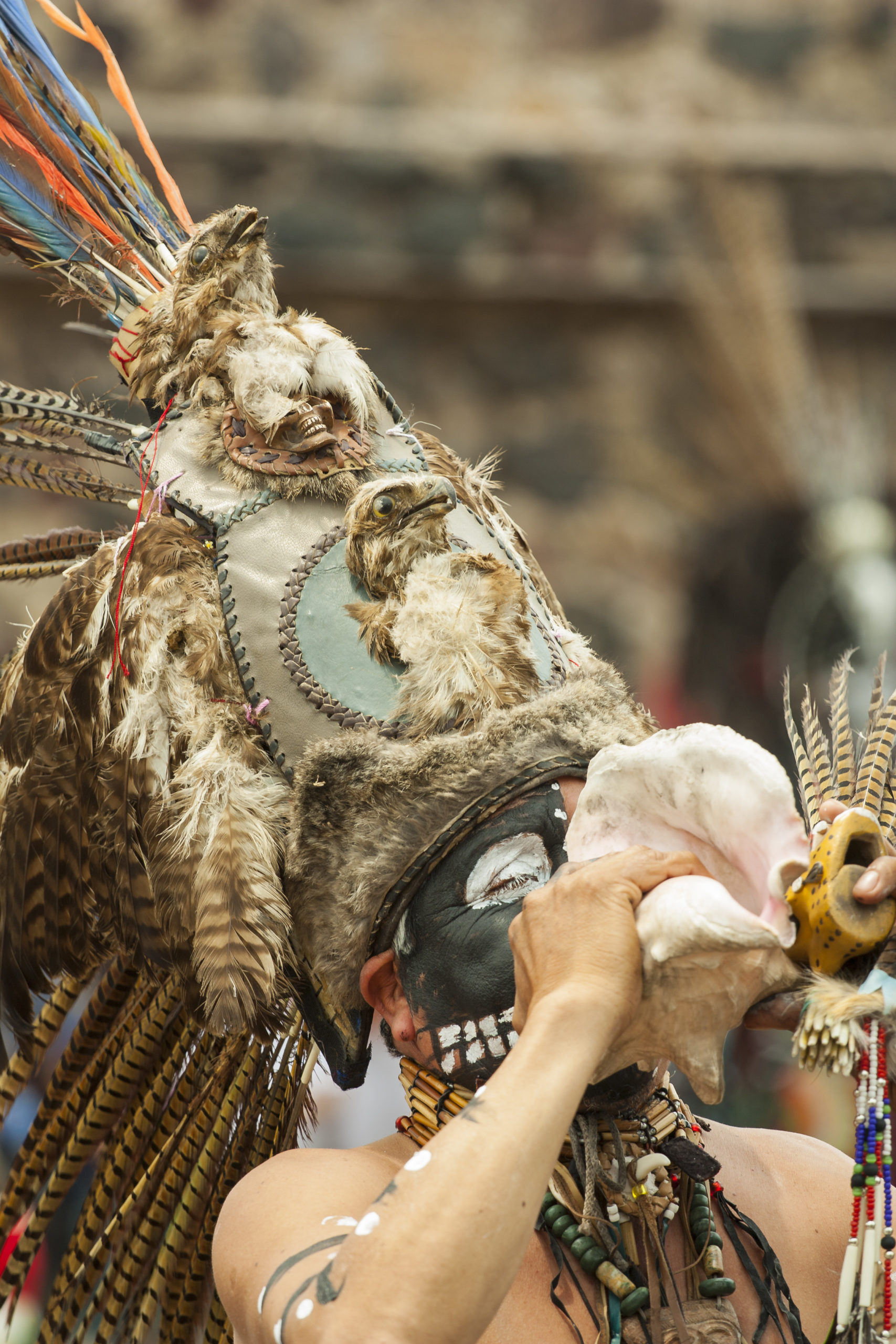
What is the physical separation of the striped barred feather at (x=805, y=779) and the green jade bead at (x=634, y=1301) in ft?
1.94

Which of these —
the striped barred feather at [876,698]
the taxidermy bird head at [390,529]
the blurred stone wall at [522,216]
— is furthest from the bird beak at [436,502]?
the blurred stone wall at [522,216]

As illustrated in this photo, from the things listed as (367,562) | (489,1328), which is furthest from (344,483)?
(489,1328)

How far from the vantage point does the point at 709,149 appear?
5.02 metres

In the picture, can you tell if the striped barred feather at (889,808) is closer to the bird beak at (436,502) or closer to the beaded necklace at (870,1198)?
Answer: the beaded necklace at (870,1198)

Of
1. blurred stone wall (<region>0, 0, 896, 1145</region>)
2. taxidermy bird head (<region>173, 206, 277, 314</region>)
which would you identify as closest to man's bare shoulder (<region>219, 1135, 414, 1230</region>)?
taxidermy bird head (<region>173, 206, 277, 314</region>)

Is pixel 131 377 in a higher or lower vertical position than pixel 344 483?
higher

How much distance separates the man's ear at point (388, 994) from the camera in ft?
5.74

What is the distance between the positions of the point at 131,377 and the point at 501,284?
3.03 m

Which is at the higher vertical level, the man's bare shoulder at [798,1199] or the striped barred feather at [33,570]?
the striped barred feather at [33,570]

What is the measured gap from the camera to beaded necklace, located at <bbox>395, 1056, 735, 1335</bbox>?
64.4 inches

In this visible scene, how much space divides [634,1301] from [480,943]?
46 cm

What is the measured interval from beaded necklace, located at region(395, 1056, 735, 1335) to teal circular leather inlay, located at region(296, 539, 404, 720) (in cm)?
49

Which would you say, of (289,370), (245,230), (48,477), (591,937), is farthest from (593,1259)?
(245,230)

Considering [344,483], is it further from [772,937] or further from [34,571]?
[772,937]
